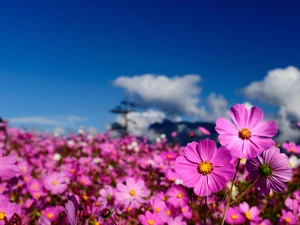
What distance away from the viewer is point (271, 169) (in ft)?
4.40

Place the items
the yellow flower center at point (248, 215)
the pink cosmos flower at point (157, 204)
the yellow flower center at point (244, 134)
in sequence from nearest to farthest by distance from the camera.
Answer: the yellow flower center at point (244, 134) → the pink cosmos flower at point (157, 204) → the yellow flower center at point (248, 215)

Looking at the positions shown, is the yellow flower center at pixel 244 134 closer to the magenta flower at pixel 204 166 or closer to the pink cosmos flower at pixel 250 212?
the magenta flower at pixel 204 166

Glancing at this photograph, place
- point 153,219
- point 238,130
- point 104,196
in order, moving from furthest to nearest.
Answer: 1. point 104,196
2. point 153,219
3. point 238,130

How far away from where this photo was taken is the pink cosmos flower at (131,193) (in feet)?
6.96

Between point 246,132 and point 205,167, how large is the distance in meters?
0.21

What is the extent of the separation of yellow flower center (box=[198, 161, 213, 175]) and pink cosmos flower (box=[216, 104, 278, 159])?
0.09 meters

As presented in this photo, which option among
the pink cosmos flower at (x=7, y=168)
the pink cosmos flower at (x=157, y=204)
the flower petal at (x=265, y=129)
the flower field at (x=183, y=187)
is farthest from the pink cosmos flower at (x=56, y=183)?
the flower petal at (x=265, y=129)

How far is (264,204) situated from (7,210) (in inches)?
107

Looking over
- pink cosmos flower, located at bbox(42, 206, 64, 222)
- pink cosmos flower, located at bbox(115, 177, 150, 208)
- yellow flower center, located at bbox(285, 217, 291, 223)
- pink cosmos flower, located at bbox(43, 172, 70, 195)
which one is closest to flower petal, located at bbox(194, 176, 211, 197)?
pink cosmos flower, located at bbox(115, 177, 150, 208)

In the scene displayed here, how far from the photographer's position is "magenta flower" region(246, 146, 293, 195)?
4.38ft

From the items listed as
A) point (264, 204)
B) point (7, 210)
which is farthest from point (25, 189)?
point (264, 204)

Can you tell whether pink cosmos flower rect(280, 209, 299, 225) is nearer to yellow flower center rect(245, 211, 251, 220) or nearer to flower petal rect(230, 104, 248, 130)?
yellow flower center rect(245, 211, 251, 220)

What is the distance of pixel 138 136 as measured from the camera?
27.1ft

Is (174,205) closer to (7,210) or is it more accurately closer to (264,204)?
(7,210)
